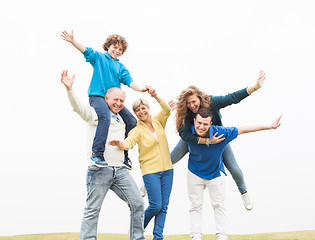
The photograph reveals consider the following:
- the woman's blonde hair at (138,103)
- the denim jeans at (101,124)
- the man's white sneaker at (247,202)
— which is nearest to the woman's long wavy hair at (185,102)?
the woman's blonde hair at (138,103)

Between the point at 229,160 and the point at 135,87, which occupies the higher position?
the point at 135,87

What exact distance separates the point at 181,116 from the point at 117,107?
3.12ft

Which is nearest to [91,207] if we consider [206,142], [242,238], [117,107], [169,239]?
[117,107]

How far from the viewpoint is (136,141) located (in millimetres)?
4730

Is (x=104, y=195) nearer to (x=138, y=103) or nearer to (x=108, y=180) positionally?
(x=108, y=180)

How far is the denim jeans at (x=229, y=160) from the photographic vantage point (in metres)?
5.48

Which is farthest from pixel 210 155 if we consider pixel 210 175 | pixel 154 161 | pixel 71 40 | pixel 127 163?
pixel 71 40

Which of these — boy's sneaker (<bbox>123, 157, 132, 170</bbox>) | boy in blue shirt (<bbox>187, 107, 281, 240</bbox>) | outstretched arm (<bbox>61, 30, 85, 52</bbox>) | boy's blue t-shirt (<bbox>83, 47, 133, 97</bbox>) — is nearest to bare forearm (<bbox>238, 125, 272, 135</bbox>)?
boy in blue shirt (<bbox>187, 107, 281, 240</bbox>)

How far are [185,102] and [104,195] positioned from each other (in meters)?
1.72

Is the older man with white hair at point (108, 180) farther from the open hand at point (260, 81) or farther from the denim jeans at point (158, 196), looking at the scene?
the open hand at point (260, 81)

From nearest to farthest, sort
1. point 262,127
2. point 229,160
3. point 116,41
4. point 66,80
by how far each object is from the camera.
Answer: point 66,80 → point 262,127 → point 116,41 → point 229,160

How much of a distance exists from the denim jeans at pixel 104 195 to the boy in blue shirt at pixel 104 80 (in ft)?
0.52

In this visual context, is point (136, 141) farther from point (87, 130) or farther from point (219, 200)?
point (219, 200)

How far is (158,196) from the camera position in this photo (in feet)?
15.4
